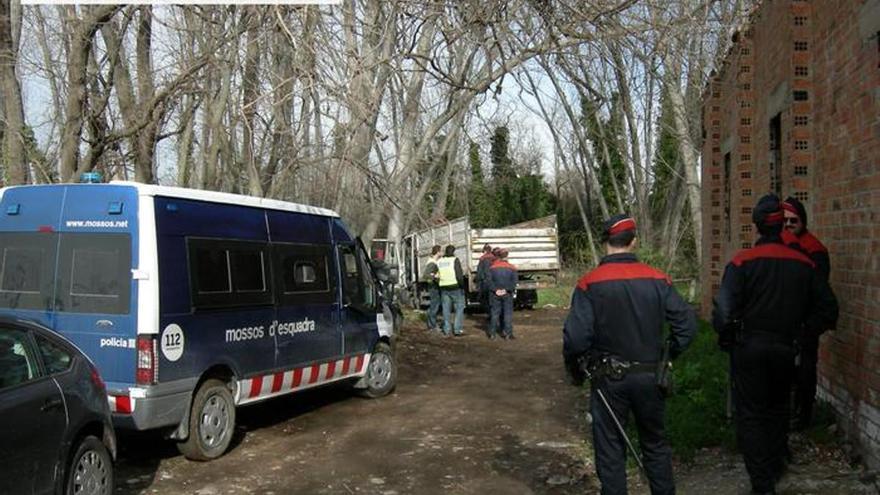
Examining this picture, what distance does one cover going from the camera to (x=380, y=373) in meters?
10.8

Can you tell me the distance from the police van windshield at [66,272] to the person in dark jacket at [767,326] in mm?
4649

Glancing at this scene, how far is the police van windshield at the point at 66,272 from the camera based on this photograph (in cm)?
705

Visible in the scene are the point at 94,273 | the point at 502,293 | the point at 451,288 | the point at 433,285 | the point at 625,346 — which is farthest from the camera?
the point at 433,285

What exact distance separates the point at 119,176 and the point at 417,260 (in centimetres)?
1330

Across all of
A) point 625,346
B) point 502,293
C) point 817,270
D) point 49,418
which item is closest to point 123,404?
point 49,418

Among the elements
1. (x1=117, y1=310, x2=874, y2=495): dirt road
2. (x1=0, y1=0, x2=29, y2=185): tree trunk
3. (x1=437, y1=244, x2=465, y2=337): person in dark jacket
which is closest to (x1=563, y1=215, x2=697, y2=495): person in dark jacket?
(x1=117, y1=310, x2=874, y2=495): dirt road

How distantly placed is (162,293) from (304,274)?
7.71 feet

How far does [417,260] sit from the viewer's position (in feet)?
87.1

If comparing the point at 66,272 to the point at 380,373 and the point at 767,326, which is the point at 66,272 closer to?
the point at 380,373

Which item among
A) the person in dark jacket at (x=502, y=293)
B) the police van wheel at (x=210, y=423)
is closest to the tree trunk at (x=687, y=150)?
the person in dark jacket at (x=502, y=293)

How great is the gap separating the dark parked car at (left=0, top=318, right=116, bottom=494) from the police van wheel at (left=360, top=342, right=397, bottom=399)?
4.85 metres

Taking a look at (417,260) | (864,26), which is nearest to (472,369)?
(864,26)

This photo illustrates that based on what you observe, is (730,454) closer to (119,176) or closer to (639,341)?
(639,341)

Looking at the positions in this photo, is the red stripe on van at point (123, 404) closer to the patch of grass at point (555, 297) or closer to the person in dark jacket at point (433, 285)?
the person in dark jacket at point (433, 285)
